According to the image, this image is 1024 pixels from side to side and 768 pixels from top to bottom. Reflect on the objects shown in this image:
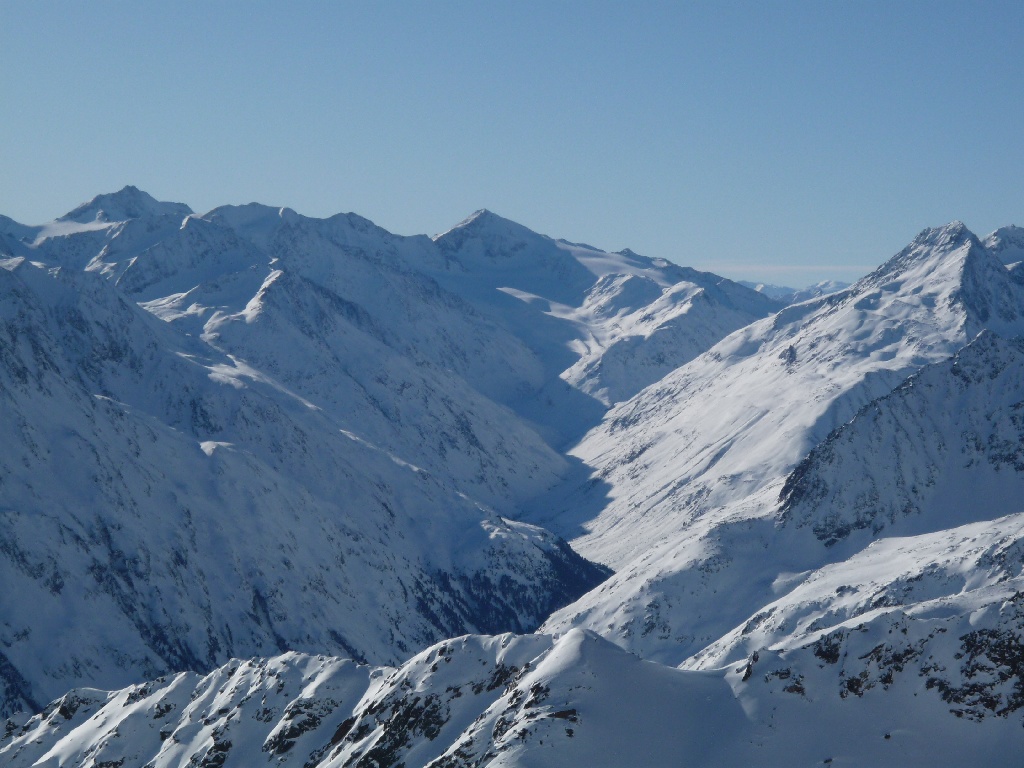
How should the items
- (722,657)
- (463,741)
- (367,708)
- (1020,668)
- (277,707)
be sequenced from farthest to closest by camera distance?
(722,657), (277,707), (367,708), (463,741), (1020,668)

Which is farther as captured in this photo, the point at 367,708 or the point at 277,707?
the point at 277,707

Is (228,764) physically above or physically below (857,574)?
above

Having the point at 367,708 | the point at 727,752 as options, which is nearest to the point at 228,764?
the point at 367,708

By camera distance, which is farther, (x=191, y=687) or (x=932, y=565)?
(x=932, y=565)

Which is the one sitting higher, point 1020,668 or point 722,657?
point 1020,668

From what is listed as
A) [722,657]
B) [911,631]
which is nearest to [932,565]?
[722,657]

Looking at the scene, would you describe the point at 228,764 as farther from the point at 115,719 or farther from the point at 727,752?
the point at 727,752

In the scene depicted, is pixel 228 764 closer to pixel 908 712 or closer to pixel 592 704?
pixel 592 704

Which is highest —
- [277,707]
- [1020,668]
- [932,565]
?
[277,707]

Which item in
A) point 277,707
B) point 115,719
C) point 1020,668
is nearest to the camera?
point 1020,668
